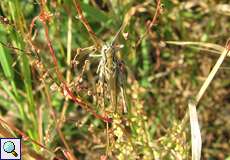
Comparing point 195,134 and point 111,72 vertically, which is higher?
point 111,72

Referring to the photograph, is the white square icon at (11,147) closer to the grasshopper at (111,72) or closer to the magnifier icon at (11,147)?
the magnifier icon at (11,147)

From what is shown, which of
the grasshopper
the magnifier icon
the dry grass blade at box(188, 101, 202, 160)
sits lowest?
the dry grass blade at box(188, 101, 202, 160)

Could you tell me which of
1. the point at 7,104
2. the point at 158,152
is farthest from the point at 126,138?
the point at 7,104

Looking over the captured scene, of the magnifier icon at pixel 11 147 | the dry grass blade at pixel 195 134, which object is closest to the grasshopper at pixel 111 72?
the dry grass blade at pixel 195 134

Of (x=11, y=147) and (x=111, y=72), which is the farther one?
(x=11, y=147)

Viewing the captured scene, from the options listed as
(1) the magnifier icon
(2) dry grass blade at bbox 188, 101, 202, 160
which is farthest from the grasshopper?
(1) the magnifier icon

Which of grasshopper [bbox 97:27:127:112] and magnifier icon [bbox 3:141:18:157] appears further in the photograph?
magnifier icon [bbox 3:141:18:157]

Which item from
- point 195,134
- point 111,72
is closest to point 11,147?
point 111,72

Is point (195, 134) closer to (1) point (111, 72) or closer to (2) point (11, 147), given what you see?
(1) point (111, 72)

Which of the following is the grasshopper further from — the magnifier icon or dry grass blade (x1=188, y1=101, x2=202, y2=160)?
the magnifier icon
